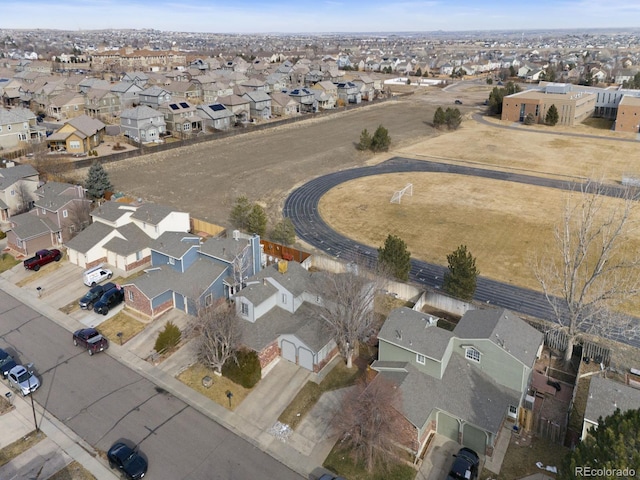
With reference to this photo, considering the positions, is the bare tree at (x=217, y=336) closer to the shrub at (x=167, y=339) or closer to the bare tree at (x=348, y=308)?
the shrub at (x=167, y=339)

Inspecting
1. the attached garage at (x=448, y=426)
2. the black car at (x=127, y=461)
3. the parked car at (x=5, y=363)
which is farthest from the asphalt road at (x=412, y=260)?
the parked car at (x=5, y=363)

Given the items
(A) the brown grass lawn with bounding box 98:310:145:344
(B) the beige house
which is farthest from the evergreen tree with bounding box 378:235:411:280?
(B) the beige house

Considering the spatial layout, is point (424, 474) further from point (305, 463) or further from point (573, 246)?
point (573, 246)

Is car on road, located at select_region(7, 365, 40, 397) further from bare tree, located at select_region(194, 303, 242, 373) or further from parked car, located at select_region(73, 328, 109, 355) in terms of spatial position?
bare tree, located at select_region(194, 303, 242, 373)

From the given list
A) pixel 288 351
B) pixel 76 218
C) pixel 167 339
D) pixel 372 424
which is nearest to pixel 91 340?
pixel 167 339

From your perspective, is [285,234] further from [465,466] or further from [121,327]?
[465,466]

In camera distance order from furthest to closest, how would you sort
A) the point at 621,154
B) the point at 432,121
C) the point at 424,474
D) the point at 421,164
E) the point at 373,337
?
the point at 432,121
the point at 621,154
the point at 421,164
the point at 373,337
the point at 424,474

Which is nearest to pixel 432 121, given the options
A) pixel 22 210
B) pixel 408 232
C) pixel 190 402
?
pixel 408 232
